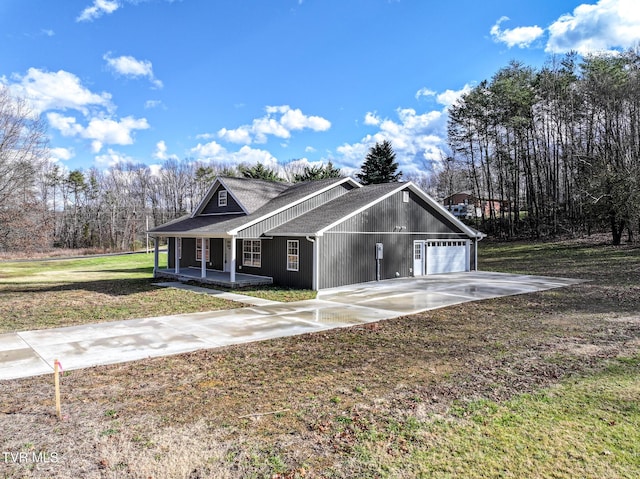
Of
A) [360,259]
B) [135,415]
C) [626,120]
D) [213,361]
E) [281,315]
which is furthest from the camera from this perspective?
[626,120]

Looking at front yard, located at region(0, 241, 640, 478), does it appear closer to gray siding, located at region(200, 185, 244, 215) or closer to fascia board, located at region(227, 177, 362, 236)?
fascia board, located at region(227, 177, 362, 236)

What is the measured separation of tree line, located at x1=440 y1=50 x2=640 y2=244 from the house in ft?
33.0

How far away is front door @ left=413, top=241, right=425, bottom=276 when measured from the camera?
19891 mm

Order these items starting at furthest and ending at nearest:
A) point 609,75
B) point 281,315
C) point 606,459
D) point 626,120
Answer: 1. point 626,120
2. point 609,75
3. point 281,315
4. point 606,459

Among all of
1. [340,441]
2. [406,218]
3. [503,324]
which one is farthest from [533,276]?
[340,441]

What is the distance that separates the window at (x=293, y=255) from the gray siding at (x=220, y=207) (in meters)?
4.20

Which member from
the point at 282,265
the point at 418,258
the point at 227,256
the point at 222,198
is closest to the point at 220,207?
the point at 222,198

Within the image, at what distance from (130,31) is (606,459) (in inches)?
828

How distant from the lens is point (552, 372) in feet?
19.8

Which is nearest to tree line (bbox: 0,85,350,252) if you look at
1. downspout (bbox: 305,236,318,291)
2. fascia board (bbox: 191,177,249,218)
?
fascia board (bbox: 191,177,249,218)

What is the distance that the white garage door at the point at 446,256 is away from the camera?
20.8 metres

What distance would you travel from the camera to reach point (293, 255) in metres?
16.4

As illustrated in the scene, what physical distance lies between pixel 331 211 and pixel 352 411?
13.5 meters

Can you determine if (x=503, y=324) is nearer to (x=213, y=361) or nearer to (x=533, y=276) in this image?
(x=213, y=361)
